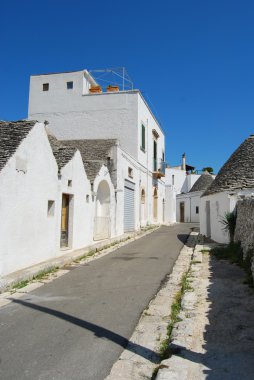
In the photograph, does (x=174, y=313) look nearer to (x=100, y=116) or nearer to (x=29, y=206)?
(x=29, y=206)

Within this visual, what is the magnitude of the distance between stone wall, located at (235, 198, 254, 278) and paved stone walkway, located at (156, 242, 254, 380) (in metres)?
1.70

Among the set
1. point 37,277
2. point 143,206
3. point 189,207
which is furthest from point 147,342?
point 189,207

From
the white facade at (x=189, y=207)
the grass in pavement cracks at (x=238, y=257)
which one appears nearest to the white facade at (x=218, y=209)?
the grass in pavement cracks at (x=238, y=257)

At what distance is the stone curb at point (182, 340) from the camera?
349 centimetres

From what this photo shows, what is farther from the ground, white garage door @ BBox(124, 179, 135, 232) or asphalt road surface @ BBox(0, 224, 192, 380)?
white garage door @ BBox(124, 179, 135, 232)

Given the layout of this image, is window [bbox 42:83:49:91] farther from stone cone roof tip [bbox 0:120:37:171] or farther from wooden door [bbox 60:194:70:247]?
stone cone roof tip [bbox 0:120:37:171]

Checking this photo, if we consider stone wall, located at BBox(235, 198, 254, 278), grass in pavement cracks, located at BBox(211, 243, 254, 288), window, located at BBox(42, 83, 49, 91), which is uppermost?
window, located at BBox(42, 83, 49, 91)

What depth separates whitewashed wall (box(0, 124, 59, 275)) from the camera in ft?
25.9

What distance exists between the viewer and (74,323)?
16.9 ft

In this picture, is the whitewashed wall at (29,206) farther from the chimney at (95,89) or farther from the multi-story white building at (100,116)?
the chimney at (95,89)

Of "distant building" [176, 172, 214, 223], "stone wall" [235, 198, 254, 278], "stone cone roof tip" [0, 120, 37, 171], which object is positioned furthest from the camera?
"distant building" [176, 172, 214, 223]

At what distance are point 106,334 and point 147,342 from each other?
24.2 inches

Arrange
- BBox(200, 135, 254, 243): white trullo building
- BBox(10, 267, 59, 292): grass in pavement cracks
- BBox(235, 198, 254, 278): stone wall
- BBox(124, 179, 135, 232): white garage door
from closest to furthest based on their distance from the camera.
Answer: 1. BBox(10, 267, 59, 292): grass in pavement cracks
2. BBox(235, 198, 254, 278): stone wall
3. BBox(200, 135, 254, 243): white trullo building
4. BBox(124, 179, 135, 232): white garage door

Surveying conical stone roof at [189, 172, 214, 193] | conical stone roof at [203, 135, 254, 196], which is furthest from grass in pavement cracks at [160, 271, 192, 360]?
conical stone roof at [189, 172, 214, 193]
